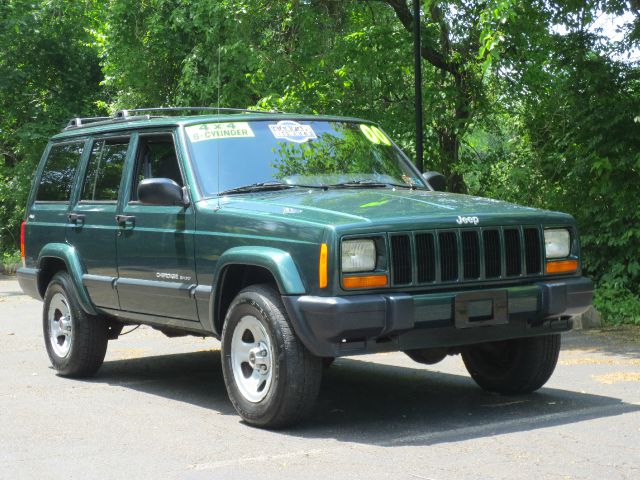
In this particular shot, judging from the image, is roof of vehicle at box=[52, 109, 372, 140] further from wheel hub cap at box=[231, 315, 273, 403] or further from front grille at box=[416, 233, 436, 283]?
front grille at box=[416, 233, 436, 283]

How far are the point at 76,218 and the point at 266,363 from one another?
2.80 meters

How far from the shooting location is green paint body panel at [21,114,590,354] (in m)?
6.17

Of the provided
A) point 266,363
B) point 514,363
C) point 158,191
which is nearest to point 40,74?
point 158,191

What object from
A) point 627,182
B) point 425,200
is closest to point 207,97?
point 627,182

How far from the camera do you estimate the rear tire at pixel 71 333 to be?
339 inches

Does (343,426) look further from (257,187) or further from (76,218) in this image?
(76,218)

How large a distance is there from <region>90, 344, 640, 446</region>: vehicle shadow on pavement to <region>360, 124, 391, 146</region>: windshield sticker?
1.80m

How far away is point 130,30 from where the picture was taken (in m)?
26.2

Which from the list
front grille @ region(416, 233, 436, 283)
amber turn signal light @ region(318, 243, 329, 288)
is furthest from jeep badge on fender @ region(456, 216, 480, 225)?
amber turn signal light @ region(318, 243, 329, 288)

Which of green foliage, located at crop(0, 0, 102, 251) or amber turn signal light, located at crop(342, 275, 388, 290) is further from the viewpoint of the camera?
green foliage, located at crop(0, 0, 102, 251)

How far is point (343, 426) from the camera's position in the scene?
664 centimetres

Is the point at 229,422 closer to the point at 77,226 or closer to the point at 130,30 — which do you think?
the point at 77,226

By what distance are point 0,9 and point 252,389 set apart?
796 inches

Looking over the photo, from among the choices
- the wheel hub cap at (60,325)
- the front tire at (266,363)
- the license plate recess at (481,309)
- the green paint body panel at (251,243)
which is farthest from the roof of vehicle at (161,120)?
the license plate recess at (481,309)
